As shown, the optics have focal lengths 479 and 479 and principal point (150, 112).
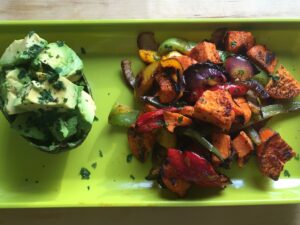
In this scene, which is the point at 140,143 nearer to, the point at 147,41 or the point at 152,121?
the point at 152,121

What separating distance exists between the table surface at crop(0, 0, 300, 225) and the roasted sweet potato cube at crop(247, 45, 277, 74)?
0.50ft

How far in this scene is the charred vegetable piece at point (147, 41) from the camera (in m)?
1.36

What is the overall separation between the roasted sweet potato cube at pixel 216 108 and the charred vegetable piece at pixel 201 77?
0.15ft

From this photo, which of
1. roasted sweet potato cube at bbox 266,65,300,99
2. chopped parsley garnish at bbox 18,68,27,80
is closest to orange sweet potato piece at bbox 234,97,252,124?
roasted sweet potato cube at bbox 266,65,300,99

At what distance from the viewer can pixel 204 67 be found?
4.20ft

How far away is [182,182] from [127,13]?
54 centimetres

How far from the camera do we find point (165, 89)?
4.20ft

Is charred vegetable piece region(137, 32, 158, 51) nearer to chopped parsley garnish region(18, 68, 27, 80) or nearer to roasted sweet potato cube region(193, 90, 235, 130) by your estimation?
roasted sweet potato cube region(193, 90, 235, 130)

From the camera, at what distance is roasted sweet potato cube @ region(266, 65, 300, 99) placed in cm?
135

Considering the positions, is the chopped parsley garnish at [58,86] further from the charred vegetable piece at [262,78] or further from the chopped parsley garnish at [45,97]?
the charred vegetable piece at [262,78]

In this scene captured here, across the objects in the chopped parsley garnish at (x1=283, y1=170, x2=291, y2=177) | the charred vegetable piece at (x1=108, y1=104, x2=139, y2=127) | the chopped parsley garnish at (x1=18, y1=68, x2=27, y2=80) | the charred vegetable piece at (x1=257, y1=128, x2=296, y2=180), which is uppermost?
the chopped parsley garnish at (x1=18, y1=68, x2=27, y2=80)

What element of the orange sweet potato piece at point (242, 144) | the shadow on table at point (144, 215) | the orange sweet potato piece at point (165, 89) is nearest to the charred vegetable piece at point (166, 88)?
the orange sweet potato piece at point (165, 89)

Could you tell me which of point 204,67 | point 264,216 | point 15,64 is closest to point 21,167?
point 15,64

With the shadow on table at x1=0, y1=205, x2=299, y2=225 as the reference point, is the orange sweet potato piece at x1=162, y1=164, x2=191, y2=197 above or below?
above
